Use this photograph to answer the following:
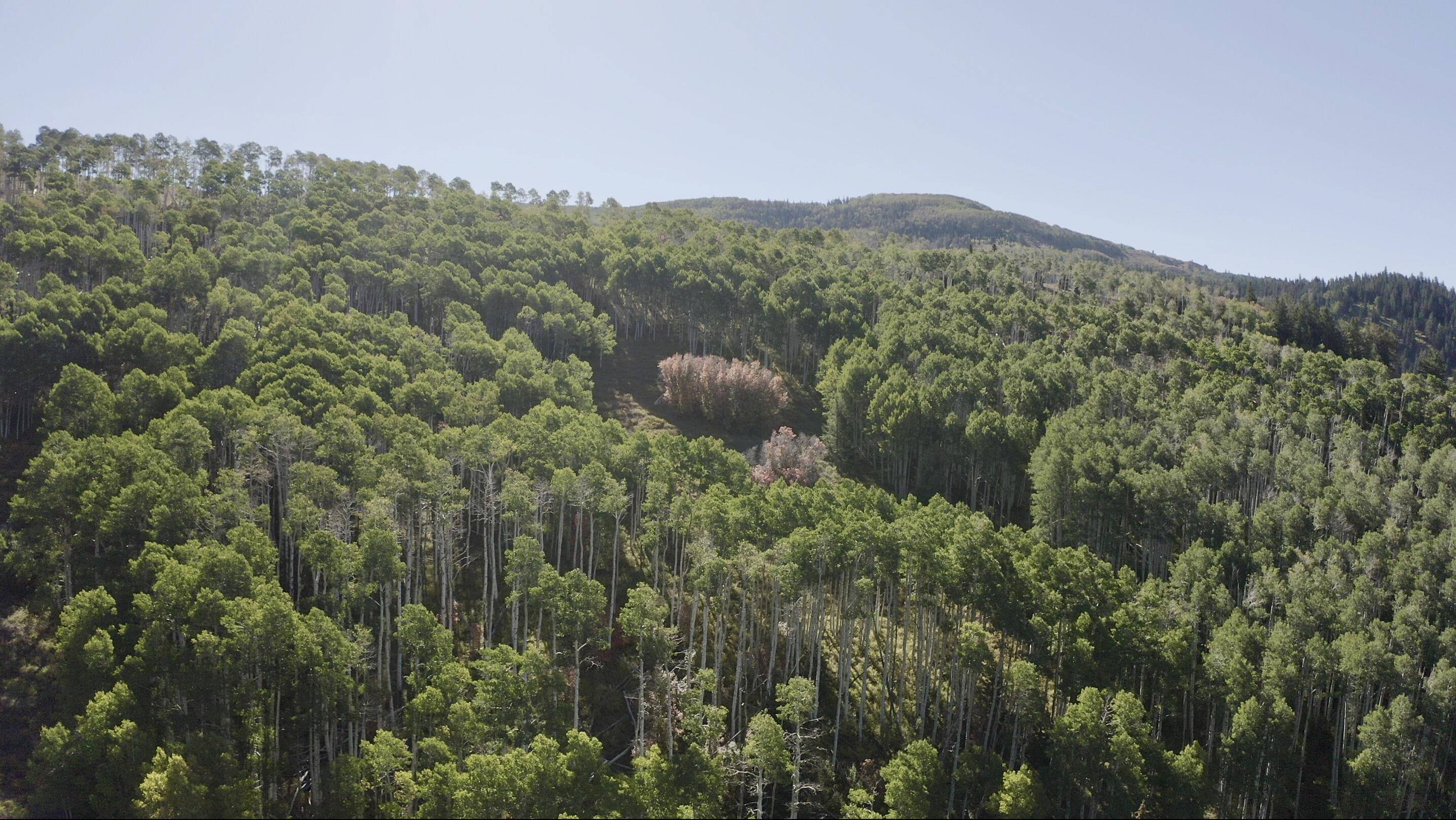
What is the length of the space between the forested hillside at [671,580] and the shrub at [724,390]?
1.49 meters

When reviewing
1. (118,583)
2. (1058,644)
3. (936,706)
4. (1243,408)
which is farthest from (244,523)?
(1243,408)

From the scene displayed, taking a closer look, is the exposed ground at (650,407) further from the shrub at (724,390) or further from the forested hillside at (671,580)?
the forested hillside at (671,580)

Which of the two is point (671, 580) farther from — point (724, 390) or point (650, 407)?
point (650, 407)

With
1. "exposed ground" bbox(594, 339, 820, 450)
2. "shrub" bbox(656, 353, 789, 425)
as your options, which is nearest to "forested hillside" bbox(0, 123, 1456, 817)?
"shrub" bbox(656, 353, 789, 425)

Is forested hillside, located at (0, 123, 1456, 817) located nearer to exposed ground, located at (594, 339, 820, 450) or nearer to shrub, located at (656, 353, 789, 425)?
shrub, located at (656, 353, 789, 425)

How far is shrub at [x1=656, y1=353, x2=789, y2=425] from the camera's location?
9019 cm

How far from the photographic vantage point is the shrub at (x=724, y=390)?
296ft

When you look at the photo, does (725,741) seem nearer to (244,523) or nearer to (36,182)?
Answer: (244,523)

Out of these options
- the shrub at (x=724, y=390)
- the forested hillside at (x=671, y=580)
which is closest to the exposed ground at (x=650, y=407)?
the shrub at (x=724, y=390)

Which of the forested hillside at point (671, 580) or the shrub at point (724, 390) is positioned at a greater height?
the shrub at point (724, 390)

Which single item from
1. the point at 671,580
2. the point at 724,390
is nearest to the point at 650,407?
the point at 724,390

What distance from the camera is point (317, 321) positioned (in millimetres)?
79125

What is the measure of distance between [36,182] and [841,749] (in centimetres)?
15316

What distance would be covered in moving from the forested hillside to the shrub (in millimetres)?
1489
